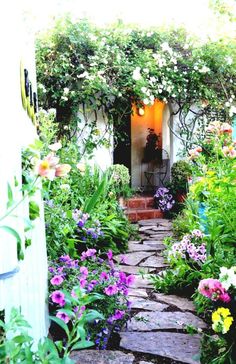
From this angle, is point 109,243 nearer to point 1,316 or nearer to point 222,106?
point 1,316

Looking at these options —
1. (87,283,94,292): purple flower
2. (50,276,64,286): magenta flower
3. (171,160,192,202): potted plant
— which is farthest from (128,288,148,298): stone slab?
(171,160,192,202): potted plant

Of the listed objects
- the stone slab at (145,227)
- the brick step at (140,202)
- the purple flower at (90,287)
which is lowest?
the stone slab at (145,227)

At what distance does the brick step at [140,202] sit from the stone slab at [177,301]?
14.6 feet

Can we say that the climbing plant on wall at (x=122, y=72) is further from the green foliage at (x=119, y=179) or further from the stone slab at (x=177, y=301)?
the stone slab at (x=177, y=301)

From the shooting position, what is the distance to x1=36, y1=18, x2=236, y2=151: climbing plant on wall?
698 cm

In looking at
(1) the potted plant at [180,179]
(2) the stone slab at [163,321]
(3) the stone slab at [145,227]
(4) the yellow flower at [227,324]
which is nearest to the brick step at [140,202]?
(1) the potted plant at [180,179]

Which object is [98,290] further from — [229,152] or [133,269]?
[133,269]

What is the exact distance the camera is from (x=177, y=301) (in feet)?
11.0

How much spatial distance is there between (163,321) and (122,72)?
205 inches

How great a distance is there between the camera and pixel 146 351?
244 cm

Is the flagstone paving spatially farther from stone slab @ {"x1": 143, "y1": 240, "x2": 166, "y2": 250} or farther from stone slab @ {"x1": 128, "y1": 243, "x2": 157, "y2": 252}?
stone slab @ {"x1": 143, "y1": 240, "x2": 166, "y2": 250}

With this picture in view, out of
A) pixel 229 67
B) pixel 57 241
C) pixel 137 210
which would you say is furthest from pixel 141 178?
pixel 57 241

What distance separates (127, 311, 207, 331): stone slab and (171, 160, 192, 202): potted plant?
15.8ft

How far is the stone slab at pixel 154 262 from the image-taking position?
14.8ft
